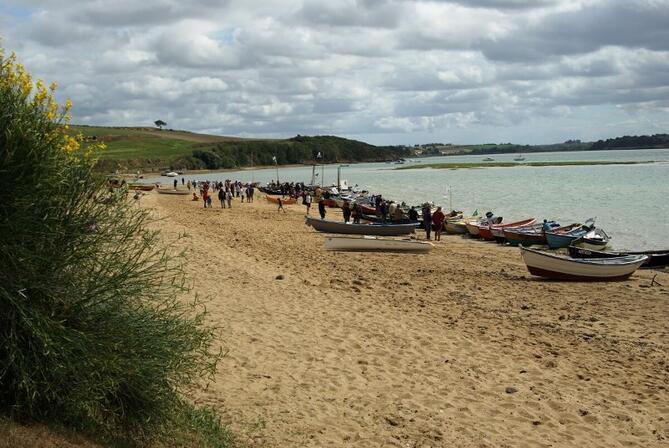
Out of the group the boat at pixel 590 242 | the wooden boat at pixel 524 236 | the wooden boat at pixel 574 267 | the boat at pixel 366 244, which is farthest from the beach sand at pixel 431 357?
the wooden boat at pixel 524 236

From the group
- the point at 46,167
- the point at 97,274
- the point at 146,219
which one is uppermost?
the point at 46,167

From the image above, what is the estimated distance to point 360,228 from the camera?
30500 mm

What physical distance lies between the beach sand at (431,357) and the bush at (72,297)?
72cm

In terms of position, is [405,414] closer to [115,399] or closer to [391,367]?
[391,367]

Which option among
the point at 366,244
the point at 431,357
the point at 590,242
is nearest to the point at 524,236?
the point at 590,242

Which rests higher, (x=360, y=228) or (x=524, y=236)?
(x=360, y=228)

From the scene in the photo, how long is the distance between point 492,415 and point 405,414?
112cm

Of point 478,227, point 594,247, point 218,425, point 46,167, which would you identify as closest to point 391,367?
point 218,425

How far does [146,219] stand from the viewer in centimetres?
638

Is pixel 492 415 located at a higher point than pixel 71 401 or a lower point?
lower

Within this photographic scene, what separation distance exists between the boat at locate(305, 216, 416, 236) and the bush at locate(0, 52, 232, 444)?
24094 mm

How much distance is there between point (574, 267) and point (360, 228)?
12.8 meters

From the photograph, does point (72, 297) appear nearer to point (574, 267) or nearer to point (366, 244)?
point (574, 267)

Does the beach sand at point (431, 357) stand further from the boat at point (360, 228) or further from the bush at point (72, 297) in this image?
the boat at point (360, 228)
